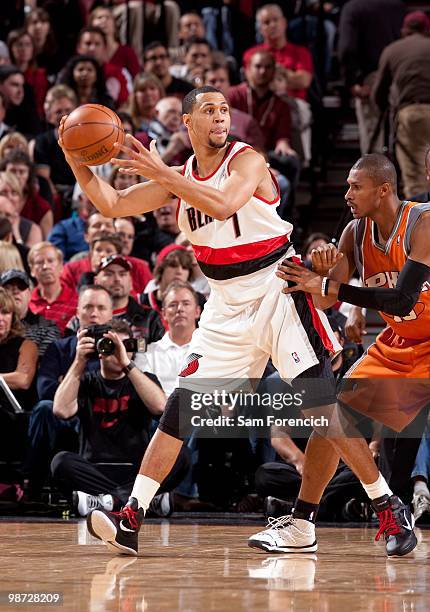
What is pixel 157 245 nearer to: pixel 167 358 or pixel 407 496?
pixel 167 358

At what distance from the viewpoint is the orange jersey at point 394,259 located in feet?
16.6

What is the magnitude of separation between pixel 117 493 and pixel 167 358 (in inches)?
39.1

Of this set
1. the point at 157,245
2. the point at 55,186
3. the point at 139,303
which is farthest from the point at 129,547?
the point at 55,186

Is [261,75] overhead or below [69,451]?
overhead

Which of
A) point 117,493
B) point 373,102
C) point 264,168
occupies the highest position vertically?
point 264,168

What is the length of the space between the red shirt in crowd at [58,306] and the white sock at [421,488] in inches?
109

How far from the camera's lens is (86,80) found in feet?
34.6

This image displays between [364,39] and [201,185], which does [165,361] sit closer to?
[201,185]

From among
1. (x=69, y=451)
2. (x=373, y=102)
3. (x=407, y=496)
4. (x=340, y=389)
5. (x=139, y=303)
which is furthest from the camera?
(x=373, y=102)

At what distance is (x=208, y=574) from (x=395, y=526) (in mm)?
984

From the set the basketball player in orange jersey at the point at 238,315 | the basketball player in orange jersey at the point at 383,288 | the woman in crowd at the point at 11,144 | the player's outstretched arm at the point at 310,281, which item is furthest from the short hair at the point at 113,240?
the player's outstretched arm at the point at 310,281

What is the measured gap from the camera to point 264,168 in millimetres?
4984

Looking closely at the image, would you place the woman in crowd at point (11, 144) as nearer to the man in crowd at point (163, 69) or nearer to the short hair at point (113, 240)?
the short hair at point (113, 240)

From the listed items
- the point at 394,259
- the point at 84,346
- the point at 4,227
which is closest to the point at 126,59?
the point at 4,227
